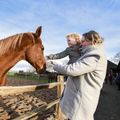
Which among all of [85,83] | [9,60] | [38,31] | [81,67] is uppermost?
[38,31]

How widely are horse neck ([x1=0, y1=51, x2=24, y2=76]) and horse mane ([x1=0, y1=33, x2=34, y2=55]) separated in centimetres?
9

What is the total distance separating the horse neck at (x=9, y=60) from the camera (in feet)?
16.6

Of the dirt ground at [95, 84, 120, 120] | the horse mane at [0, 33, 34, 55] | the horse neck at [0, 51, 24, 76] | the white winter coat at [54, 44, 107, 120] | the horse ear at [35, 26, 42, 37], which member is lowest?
the dirt ground at [95, 84, 120, 120]

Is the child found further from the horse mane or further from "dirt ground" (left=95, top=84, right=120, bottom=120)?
"dirt ground" (left=95, top=84, right=120, bottom=120)

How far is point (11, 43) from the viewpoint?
16.8 feet

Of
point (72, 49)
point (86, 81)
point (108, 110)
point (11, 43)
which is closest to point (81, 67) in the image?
point (86, 81)

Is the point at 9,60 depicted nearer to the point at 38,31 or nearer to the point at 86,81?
the point at 38,31

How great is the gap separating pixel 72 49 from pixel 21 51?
83 cm

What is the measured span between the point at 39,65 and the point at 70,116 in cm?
176

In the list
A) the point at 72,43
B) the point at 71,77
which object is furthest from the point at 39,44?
the point at 71,77

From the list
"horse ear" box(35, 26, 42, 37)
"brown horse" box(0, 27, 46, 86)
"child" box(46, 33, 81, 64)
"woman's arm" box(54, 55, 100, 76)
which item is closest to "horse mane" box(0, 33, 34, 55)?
"brown horse" box(0, 27, 46, 86)

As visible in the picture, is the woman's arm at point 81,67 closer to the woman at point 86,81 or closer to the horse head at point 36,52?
the woman at point 86,81

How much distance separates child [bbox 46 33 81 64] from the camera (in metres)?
4.43

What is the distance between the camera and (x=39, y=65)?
17.6 ft
